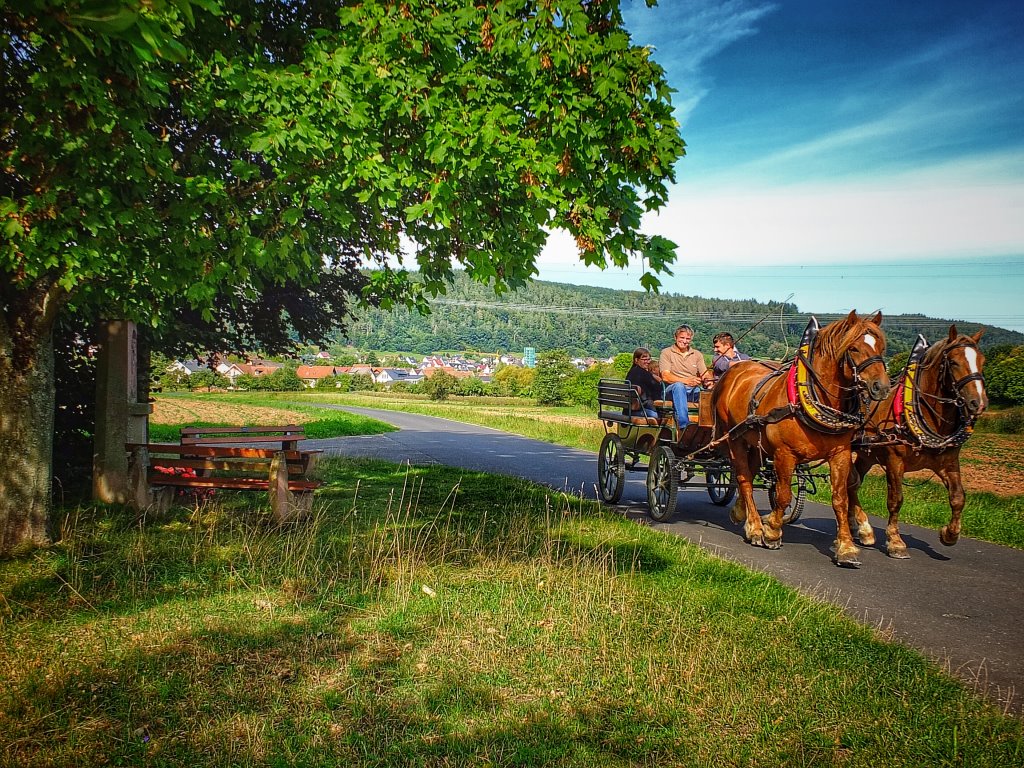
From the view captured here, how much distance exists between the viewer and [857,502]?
8.12 metres

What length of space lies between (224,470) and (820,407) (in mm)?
6772

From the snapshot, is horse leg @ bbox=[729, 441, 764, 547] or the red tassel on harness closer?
the red tassel on harness

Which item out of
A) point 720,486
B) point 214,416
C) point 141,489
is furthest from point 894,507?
point 214,416

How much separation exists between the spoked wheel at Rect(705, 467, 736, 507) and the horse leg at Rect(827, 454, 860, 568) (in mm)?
2423

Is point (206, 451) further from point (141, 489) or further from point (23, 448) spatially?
point (23, 448)

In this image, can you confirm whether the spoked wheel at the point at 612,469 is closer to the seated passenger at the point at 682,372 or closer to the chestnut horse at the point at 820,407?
the seated passenger at the point at 682,372

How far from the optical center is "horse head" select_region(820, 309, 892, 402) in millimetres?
6621

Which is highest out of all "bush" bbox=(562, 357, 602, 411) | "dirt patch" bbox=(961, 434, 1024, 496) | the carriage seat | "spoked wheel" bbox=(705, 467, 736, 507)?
the carriage seat

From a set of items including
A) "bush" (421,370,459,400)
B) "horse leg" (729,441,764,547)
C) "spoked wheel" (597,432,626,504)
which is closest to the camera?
"horse leg" (729,441,764,547)

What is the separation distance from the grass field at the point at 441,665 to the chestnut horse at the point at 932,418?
2.53 metres

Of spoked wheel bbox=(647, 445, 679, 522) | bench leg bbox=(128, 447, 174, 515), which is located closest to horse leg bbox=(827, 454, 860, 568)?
spoked wheel bbox=(647, 445, 679, 522)

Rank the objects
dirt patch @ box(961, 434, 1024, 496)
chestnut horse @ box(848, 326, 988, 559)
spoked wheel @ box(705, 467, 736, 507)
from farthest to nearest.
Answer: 1. dirt patch @ box(961, 434, 1024, 496)
2. spoked wheel @ box(705, 467, 736, 507)
3. chestnut horse @ box(848, 326, 988, 559)

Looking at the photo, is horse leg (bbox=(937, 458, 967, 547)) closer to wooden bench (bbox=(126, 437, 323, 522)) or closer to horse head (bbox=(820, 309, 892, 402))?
horse head (bbox=(820, 309, 892, 402))

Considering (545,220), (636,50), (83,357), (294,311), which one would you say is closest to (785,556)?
(545,220)
